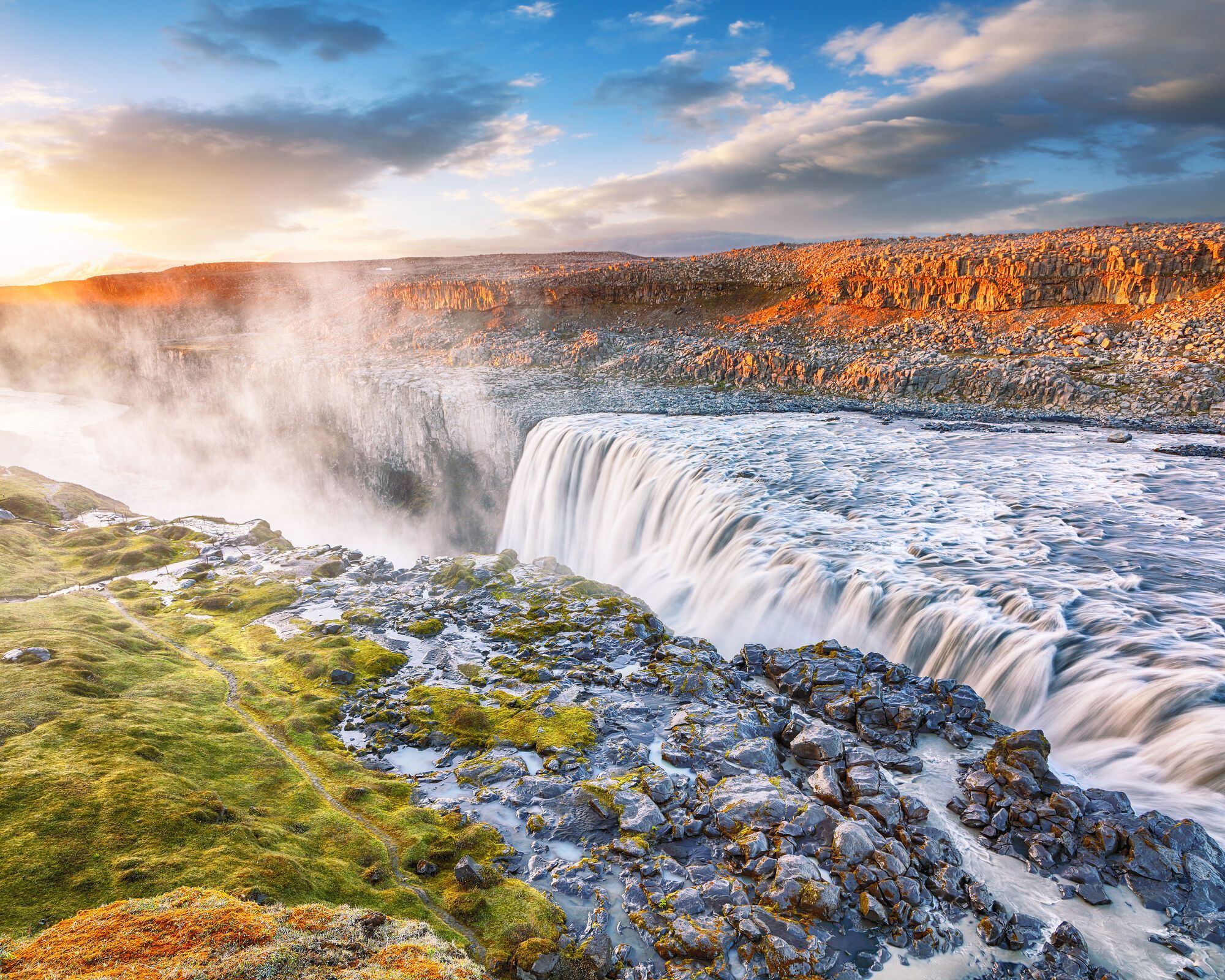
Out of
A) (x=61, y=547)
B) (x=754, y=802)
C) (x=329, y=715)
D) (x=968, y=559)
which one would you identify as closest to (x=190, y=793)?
(x=329, y=715)

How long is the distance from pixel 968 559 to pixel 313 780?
16.7 m

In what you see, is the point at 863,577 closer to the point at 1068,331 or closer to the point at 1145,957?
the point at 1145,957

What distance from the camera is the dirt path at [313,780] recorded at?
845cm

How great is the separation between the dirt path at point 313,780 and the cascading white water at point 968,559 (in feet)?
33.6

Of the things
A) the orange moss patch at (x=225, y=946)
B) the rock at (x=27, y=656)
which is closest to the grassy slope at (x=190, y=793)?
the rock at (x=27, y=656)

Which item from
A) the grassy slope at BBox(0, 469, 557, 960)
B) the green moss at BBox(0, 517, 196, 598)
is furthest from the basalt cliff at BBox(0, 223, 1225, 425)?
the grassy slope at BBox(0, 469, 557, 960)

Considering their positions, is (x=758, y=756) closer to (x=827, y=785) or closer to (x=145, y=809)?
(x=827, y=785)

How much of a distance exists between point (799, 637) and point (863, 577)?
96.0 inches

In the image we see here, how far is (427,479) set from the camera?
50.0 meters

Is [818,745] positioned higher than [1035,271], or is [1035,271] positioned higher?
[1035,271]

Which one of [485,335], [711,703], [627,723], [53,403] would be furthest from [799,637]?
[53,403]

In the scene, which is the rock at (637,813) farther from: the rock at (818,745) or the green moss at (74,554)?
the green moss at (74,554)

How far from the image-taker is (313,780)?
11664mm

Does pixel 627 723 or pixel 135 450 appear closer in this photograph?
pixel 627 723
